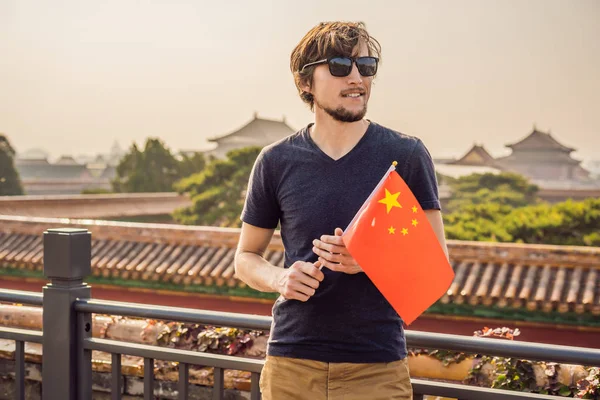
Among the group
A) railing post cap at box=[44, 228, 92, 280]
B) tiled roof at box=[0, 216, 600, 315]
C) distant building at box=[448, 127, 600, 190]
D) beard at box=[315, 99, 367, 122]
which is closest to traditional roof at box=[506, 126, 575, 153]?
distant building at box=[448, 127, 600, 190]

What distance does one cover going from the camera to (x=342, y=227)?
1.86 m

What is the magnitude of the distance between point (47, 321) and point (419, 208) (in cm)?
155

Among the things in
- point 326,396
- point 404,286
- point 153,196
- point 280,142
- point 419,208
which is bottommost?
point 153,196

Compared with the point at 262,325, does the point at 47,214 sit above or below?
below

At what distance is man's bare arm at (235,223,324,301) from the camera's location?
1806 mm

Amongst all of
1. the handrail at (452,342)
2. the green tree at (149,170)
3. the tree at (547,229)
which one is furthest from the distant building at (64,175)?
the handrail at (452,342)

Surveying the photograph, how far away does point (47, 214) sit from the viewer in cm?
1458

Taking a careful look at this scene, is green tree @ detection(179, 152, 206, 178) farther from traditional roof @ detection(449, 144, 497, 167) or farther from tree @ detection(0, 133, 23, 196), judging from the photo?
traditional roof @ detection(449, 144, 497, 167)

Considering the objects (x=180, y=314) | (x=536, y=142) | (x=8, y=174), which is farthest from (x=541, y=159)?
(x=180, y=314)

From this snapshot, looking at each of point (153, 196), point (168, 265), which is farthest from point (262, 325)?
point (153, 196)

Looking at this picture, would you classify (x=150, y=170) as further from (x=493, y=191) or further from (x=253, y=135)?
(x=253, y=135)

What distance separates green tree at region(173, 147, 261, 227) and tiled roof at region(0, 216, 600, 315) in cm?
700

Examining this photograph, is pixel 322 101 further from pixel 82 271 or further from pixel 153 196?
pixel 153 196

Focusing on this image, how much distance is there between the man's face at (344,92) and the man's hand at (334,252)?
1.05ft
